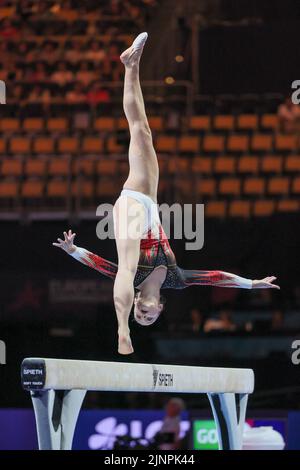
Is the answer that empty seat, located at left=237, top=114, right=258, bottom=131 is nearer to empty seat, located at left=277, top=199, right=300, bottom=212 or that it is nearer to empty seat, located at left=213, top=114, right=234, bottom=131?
empty seat, located at left=213, top=114, right=234, bottom=131

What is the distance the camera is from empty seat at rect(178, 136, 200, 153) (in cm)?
1236

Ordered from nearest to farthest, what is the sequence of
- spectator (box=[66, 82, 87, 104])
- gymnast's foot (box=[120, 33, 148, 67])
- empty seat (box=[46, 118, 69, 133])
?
1. gymnast's foot (box=[120, 33, 148, 67])
2. empty seat (box=[46, 118, 69, 133])
3. spectator (box=[66, 82, 87, 104])

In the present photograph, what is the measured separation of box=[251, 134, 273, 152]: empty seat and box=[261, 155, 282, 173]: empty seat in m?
0.17

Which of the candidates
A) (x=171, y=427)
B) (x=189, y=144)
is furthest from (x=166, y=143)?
(x=171, y=427)

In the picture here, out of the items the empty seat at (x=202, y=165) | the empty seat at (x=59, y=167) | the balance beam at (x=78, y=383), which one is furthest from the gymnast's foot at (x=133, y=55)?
the empty seat at (x=202, y=165)

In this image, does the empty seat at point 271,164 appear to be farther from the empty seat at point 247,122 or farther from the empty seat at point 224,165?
the empty seat at point 247,122

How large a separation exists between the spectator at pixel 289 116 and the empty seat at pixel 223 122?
62 centimetres

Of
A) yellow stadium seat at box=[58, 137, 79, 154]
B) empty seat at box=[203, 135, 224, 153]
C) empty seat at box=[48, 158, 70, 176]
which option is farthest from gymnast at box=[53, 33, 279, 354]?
empty seat at box=[203, 135, 224, 153]

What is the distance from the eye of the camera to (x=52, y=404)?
5.92 meters

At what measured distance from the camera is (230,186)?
12.2 metres

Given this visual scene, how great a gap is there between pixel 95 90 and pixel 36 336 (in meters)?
4.05

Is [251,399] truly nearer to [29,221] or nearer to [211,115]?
[29,221]

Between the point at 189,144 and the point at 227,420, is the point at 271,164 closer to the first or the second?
the point at 189,144
